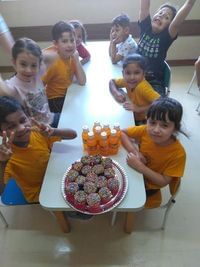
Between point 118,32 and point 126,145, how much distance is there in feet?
3.53

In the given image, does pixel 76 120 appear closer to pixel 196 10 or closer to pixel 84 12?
pixel 84 12

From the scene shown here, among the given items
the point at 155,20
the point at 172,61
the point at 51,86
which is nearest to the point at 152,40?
the point at 155,20

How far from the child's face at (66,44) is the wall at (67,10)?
1.33 metres

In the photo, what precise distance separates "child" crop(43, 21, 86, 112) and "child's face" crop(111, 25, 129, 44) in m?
0.39

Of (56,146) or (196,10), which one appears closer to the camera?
(56,146)

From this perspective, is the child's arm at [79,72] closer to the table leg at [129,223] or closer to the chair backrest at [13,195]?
the chair backrest at [13,195]

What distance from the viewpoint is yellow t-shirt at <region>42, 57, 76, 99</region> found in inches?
68.8

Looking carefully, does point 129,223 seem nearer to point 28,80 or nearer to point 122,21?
point 28,80

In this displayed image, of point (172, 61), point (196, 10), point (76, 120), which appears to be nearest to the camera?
point (76, 120)

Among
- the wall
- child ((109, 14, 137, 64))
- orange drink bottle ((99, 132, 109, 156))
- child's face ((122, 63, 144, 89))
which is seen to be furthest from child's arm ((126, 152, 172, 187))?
the wall

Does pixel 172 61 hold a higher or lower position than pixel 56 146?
lower

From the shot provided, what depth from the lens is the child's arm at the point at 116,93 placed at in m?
1.63

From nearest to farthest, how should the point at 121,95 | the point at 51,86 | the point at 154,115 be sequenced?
the point at 154,115, the point at 121,95, the point at 51,86

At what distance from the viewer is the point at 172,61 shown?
3189 mm
